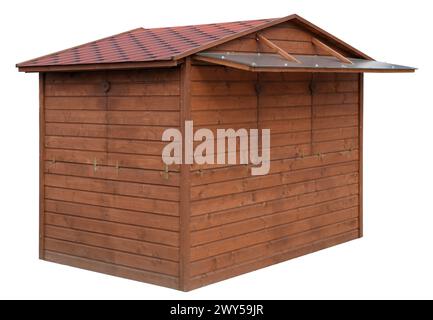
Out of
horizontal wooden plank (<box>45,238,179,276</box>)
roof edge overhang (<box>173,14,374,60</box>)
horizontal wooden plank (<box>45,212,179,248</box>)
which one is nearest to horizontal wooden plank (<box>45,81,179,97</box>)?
roof edge overhang (<box>173,14,374,60</box>)

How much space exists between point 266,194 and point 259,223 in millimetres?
292

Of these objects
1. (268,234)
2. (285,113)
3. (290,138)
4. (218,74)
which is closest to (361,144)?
(290,138)

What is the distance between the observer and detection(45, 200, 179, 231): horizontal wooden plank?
6.74 meters

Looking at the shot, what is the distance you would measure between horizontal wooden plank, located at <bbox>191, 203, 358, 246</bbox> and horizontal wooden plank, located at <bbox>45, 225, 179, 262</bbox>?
279 mm

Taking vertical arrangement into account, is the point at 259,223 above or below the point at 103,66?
below

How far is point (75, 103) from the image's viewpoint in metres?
7.45

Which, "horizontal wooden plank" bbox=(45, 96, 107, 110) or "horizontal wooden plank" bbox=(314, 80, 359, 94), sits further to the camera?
"horizontal wooden plank" bbox=(314, 80, 359, 94)

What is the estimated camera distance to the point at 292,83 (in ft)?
25.5

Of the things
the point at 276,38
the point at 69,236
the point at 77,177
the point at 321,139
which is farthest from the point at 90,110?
the point at 321,139

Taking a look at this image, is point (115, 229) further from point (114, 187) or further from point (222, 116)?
point (222, 116)

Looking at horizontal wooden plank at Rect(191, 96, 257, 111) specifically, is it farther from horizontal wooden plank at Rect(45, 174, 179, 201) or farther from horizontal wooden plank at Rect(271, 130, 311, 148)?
horizontal wooden plank at Rect(45, 174, 179, 201)

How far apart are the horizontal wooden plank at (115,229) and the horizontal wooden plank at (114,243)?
4cm

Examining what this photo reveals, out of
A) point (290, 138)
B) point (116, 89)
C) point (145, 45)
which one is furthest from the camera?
point (290, 138)

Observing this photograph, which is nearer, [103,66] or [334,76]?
[103,66]
